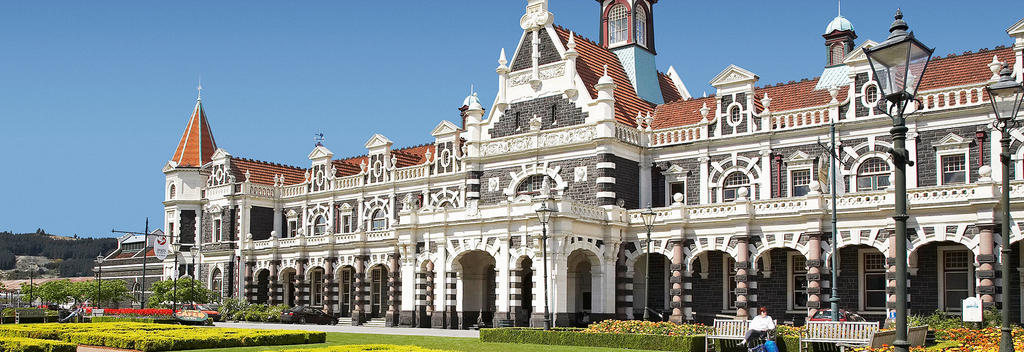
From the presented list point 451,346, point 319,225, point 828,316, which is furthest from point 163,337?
point 319,225

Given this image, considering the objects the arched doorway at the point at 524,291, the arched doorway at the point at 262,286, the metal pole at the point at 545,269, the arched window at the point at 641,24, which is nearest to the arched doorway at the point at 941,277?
the metal pole at the point at 545,269

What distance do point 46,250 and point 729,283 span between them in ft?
549

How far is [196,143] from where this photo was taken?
72.1m

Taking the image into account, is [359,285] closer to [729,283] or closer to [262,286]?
[262,286]

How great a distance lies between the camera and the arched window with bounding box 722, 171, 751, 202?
45312 mm

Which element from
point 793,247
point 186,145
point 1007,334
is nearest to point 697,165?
point 793,247

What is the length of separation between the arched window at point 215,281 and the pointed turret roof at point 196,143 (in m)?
8.34

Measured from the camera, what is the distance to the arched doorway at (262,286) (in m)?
64.7

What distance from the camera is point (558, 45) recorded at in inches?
1909

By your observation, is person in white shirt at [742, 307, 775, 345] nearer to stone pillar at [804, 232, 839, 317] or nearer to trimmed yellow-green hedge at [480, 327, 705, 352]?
trimmed yellow-green hedge at [480, 327, 705, 352]

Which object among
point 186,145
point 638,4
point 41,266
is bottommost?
point 41,266

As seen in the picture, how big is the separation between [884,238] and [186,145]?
51456 millimetres

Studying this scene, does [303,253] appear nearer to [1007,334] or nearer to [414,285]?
[414,285]

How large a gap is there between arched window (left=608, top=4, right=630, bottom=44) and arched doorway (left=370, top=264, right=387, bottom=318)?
18863mm
